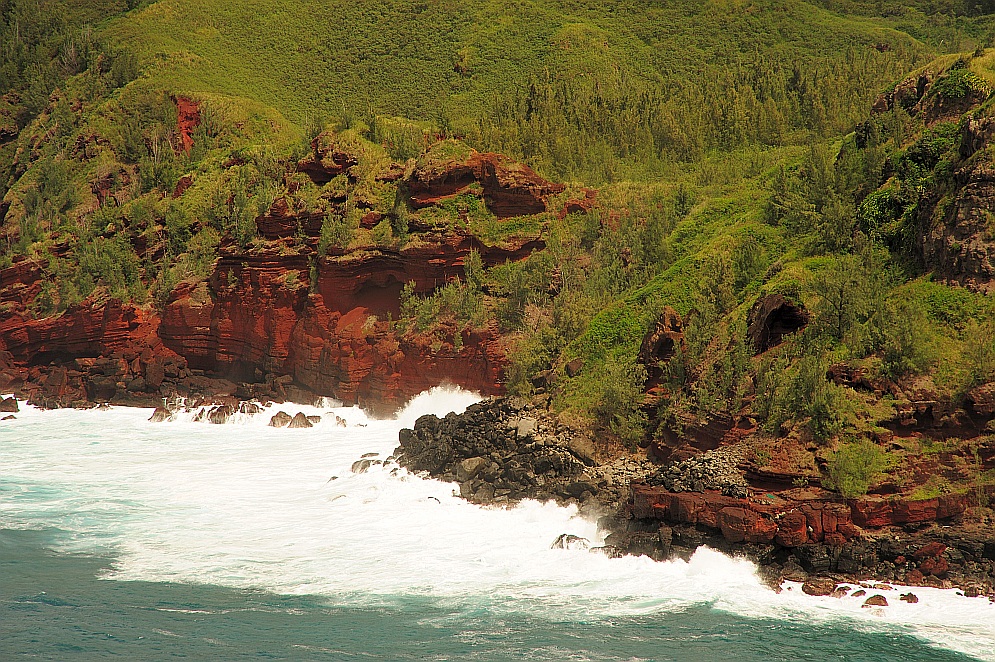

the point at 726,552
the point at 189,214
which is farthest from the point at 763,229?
the point at 189,214

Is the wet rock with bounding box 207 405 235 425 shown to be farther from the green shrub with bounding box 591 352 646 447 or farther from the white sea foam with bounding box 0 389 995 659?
the green shrub with bounding box 591 352 646 447

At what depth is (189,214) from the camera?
4459 centimetres

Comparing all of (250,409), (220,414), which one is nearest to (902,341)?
(250,409)

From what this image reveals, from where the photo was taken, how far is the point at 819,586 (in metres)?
15.3

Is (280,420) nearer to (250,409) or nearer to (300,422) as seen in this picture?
(300,422)

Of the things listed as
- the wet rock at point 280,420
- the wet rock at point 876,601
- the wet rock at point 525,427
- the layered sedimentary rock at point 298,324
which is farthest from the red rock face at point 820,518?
the wet rock at point 280,420

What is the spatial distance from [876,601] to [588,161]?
29.1 m

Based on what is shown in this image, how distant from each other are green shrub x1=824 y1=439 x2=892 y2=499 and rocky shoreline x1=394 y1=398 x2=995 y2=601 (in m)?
0.23

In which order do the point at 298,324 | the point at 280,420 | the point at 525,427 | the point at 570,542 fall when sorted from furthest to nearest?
the point at 298,324
the point at 280,420
the point at 525,427
the point at 570,542

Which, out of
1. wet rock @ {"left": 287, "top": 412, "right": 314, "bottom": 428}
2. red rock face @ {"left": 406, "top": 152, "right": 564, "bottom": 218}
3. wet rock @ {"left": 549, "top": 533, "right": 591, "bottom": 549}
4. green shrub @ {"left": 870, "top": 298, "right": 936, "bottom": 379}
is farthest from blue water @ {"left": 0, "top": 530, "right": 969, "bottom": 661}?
red rock face @ {"left": 406, "top": 152, "right": 564, "bottom": 218}

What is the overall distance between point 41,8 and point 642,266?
222 feet

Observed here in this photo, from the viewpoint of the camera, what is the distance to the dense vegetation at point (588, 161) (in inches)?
A: 792

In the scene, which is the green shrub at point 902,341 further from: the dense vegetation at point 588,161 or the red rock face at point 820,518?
the red rock face at point 820,518

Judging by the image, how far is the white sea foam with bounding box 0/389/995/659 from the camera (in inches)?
614
